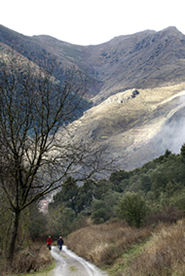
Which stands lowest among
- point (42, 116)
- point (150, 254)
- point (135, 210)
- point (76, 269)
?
point (76, 269)

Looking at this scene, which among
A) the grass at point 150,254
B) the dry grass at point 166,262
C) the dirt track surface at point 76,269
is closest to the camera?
the dry grass at point 166,262

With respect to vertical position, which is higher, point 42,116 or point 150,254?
point 42,116

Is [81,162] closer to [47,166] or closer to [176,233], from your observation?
[47,166]

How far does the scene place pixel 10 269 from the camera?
26.2 feet

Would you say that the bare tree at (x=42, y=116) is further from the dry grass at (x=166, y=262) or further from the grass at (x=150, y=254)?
the dry grass at (x=166, y=262)

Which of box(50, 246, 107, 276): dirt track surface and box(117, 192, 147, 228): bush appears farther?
box(117, 192, 147, 228): bush

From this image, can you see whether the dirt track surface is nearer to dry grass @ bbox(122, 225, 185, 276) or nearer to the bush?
dry grass @ bbox(122, 225, 185, 276)

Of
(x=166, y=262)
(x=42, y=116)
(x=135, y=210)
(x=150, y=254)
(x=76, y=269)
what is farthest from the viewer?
(x=135, y=210)

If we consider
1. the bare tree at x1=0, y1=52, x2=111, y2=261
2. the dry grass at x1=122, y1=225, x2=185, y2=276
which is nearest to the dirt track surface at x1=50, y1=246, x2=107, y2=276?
the bare tree at x1=0, y1=52, x2=111, y2=261

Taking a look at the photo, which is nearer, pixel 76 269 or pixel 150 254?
pixel 150 254

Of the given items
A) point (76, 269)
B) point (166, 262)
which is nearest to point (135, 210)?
point (76, 269)

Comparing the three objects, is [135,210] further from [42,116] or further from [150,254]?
[42,116]

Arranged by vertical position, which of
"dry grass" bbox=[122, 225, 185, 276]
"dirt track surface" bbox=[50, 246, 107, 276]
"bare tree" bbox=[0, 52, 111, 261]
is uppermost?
"bare tree" bbox=[0, 52, 111, 261]

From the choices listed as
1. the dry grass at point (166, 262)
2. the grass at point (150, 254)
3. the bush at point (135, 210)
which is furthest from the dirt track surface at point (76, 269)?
the bush at point (135, 210)
